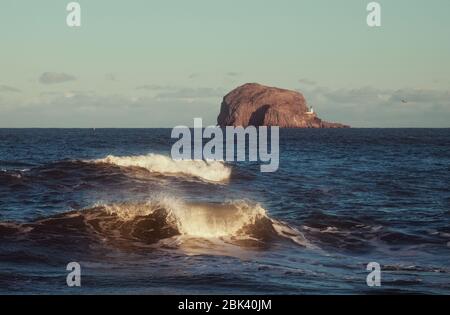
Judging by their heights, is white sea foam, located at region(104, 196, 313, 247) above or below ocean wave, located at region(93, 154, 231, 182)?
below

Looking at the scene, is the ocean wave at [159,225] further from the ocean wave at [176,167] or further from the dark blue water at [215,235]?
the ocean wave at [176,167]

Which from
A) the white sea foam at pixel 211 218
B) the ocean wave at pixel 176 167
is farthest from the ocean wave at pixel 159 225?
the ocean wave at pixel 176 167

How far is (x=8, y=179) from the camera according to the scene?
29.1 meters

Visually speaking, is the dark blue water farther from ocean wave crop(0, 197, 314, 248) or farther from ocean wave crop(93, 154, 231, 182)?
ocean wave crop(93, 154, 231, 182)

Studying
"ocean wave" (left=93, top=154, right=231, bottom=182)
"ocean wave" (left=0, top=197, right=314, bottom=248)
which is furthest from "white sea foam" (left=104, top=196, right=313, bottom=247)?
"ocean wave" (left=93, top=154, right=231, bottom=182)

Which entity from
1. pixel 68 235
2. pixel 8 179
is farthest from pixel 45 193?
pixel 68 235

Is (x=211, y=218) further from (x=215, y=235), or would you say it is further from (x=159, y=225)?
(x=159, y=225)

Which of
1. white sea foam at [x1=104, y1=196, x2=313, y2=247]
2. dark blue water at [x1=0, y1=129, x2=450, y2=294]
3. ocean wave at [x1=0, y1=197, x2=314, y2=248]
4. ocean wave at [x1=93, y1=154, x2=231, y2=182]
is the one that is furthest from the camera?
ocean wave at [x1=93, y1=154, x2=231, y2=182]

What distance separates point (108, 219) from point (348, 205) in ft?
32.6

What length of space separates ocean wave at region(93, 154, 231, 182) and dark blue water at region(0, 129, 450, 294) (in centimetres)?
139

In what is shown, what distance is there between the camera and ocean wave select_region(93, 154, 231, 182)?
34406mm

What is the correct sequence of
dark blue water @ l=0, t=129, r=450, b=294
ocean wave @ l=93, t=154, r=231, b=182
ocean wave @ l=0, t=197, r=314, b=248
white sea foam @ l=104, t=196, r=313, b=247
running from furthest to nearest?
ocean wave @ l=93, t=154, r=231, b=182 → white sea foam @ l=104, t=196, r=313, b=247 → ocean wave @ l=0, t=197, r=314, b=248 → dark blue water @ l=0, t=129, r=450, b=294

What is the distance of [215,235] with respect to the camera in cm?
1775

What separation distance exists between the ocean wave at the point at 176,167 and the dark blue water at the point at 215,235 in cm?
139
